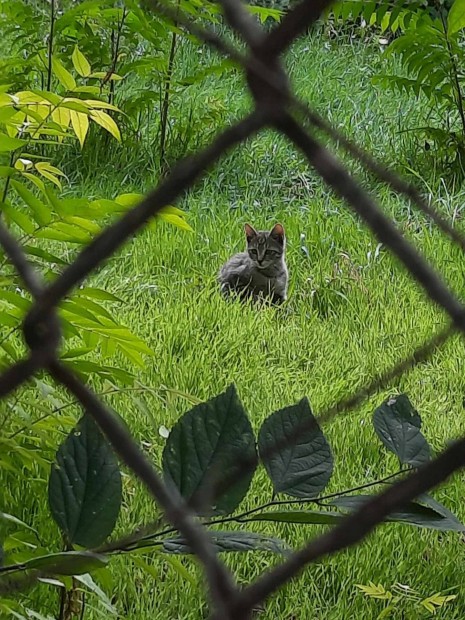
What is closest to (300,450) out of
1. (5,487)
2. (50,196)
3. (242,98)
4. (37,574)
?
(37,574)

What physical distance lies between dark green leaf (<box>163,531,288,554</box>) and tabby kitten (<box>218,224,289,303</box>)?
2.85m

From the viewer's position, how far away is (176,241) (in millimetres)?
3748

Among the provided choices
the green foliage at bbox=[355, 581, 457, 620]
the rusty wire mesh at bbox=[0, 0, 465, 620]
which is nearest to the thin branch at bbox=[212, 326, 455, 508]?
the rusty wire mesh at bbox=[0, 0, 465, 620]

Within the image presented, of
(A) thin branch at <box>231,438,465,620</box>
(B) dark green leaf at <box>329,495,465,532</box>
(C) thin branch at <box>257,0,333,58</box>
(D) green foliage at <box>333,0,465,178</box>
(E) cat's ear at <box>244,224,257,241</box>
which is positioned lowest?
(A) thin branch at <box>231,438,465,620</box>

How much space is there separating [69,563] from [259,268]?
3.09 meters

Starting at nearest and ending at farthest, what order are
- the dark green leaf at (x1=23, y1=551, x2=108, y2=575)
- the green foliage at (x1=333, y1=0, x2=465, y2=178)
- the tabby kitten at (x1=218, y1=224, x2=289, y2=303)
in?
1. the dark green leaf at (x1=23, y1=551, x2=108, y2=575)
2. the green foliage at (x1=333, y1=0, x2=465, y2=178)
3. the tabby kitten at (x1=218, y1=224, x2=289, y2=303)

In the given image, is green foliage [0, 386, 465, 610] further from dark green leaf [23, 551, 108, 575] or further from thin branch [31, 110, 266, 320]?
thin branch [31, 110, 266, 320]

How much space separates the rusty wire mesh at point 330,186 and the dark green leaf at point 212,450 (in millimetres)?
259

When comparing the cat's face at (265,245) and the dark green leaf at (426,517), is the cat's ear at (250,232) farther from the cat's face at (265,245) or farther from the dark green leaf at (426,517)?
the dark green leaf at (426,517)

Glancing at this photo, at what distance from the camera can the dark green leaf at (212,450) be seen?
797 mm

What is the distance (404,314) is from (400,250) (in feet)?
9.27

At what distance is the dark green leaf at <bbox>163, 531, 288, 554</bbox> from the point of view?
843mm

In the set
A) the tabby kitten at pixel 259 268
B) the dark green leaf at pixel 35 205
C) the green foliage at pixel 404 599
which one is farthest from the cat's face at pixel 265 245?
the dark green leaf at pixel 35 205

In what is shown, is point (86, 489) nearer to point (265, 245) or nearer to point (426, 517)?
point (426, 517)
